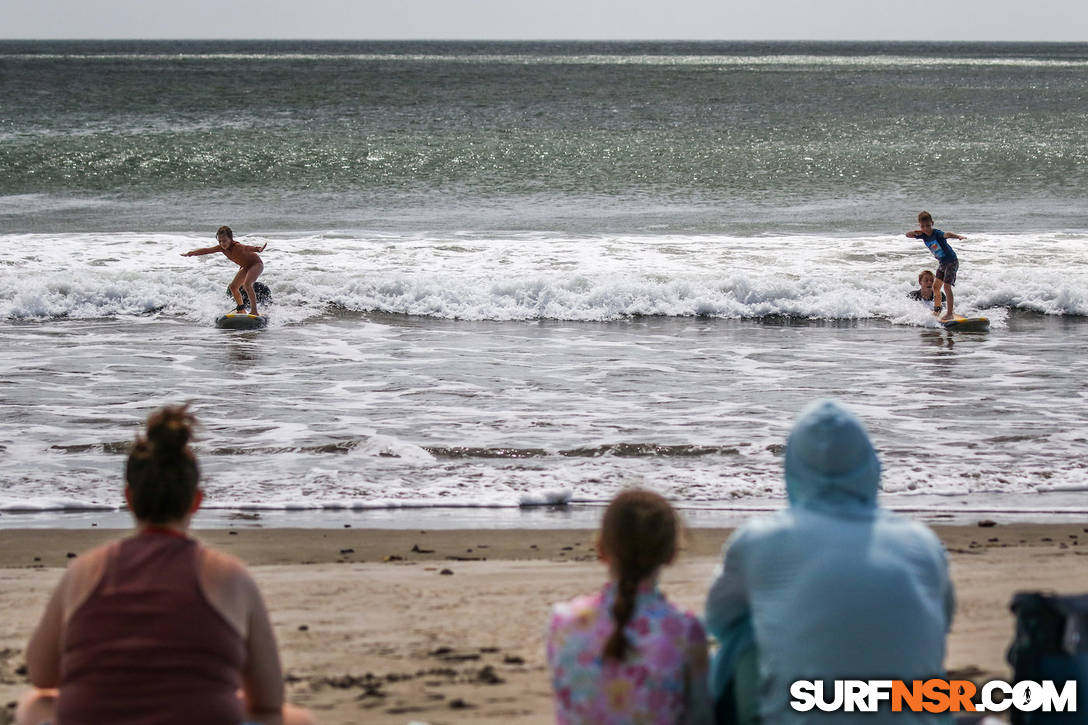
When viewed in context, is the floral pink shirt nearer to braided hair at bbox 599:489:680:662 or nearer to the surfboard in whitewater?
braided hair at bbox 599:489:680:662

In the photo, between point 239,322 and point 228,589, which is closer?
point 228,589

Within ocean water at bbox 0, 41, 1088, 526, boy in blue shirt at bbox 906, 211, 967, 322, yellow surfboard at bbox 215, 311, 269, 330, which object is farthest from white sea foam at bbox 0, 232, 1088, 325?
yellow surfboard at bbox 215, 311, 269, 330

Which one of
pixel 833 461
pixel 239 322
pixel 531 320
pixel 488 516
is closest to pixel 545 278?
pixel 531 320

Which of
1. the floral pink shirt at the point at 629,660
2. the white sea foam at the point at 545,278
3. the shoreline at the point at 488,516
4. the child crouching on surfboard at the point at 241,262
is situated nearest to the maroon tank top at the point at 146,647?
the floral pink shirt at the point at 629,660

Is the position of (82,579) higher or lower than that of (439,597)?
higher

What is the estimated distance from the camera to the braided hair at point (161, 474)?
9.78 feet

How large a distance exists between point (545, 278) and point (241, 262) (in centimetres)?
439

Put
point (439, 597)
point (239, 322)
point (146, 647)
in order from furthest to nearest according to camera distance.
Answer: point (239, 322)
point (439, 597)
point (146, 647)

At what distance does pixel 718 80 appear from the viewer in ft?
284

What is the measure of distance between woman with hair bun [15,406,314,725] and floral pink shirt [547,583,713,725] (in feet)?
2.40

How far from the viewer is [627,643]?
10.2 ft

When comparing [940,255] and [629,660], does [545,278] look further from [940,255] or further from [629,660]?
[629,660]

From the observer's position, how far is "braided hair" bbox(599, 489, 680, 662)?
3.05 meters

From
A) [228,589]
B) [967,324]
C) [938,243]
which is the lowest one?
[228,589]
